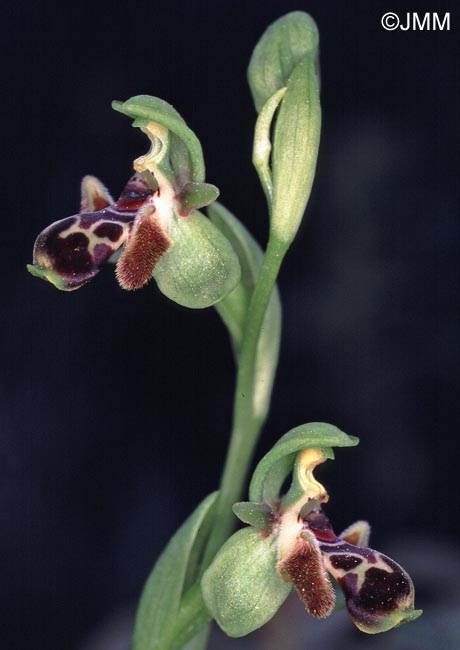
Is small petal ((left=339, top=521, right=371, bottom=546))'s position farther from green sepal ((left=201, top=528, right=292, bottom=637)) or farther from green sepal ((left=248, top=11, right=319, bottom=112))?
green sepal ((left=248, top=11, right=319, bottom=112))

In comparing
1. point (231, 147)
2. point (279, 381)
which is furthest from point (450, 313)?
point (231, 147)

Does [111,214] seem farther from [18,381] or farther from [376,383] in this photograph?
[376,383]

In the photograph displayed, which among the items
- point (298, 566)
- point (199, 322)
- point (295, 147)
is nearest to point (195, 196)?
point (295, 147)

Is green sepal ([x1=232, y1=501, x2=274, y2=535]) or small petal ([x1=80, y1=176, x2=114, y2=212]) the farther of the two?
small petal ([x1=80, y1=176, x2=114, y2=212])

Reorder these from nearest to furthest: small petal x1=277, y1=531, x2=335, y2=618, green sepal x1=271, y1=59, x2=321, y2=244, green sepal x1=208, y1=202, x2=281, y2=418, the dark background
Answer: small petal x1=277, y1=531, x2=335, y2=618 < green sepal x1=271, y1=59, x2=321, y2=244 < green sepal x1=208, y1=202, x2=281, y2=418 < the dark background

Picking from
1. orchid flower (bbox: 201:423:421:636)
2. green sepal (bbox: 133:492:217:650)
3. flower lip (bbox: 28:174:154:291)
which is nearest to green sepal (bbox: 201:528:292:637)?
orchid flower (bbox: 201:423:421:636)

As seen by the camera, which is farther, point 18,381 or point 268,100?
point 18,381
